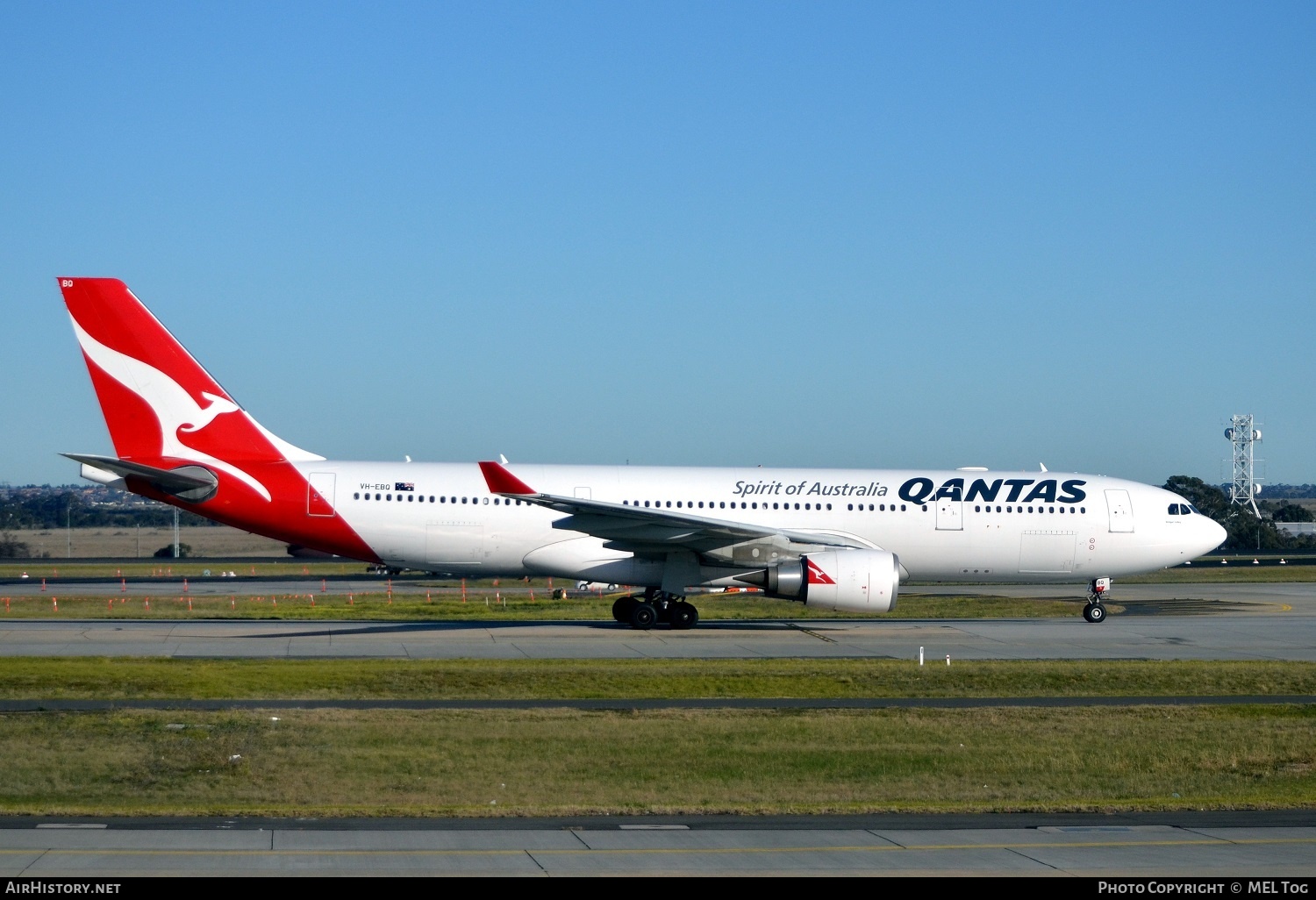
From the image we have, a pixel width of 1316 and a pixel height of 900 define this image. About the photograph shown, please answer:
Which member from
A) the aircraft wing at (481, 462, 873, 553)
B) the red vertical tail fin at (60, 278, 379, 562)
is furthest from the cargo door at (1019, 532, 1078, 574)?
the red vertical tail fin at (60, 278, 379, 562)

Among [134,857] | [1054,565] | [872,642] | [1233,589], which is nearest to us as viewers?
[134,857]

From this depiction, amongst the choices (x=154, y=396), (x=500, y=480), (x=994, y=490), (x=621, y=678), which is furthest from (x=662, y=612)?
(x=154, y=396)

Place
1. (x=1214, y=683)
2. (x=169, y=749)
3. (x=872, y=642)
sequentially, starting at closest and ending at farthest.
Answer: (x=169, y=749)
(x=1214, y=683)
(x=872, y=642)

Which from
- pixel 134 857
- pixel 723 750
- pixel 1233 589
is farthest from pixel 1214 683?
pixel 1233 589

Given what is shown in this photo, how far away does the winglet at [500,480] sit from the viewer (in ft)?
83.0

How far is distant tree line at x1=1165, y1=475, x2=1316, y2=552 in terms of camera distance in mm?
84812

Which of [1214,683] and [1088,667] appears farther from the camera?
[1088,667]

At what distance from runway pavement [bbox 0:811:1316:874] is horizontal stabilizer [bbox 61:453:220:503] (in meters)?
17.3

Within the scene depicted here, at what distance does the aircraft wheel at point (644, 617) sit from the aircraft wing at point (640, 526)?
54.8 inches

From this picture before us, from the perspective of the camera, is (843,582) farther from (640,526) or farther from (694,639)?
(640,526)

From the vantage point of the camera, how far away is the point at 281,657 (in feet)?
70.9

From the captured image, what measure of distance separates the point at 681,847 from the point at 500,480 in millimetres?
16678
